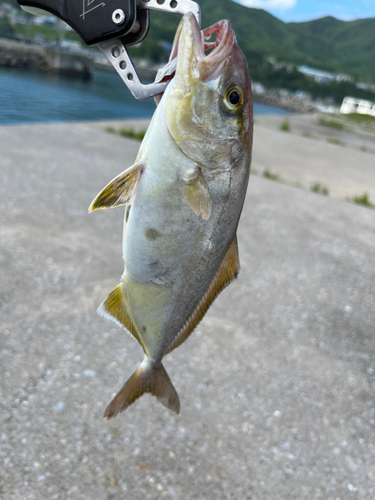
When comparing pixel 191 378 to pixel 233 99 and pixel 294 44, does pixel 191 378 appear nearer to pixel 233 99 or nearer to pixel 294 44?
pixel 233 99

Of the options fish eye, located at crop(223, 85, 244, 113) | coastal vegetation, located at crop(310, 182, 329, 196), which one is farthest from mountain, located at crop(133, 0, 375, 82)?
fish eye, located at crop(223, 85, 244, 113)

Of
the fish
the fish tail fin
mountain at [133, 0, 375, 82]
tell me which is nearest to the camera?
the fish

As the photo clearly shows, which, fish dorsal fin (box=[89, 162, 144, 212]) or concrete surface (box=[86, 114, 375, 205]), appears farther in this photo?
concrete surface (box=[86, 114, 375, 205])

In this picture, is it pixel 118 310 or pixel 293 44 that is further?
pixel 293 44

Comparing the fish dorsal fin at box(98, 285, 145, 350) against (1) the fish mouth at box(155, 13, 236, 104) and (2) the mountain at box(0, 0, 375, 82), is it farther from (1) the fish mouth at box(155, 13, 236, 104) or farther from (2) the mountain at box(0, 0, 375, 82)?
(2) the mountain at box(0, 0, 375, 82)

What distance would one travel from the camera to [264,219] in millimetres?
6613

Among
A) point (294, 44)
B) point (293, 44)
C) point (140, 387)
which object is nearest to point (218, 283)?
point (140, 387)

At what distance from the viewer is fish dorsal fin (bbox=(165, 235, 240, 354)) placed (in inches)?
62.4

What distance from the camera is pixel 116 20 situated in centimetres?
120

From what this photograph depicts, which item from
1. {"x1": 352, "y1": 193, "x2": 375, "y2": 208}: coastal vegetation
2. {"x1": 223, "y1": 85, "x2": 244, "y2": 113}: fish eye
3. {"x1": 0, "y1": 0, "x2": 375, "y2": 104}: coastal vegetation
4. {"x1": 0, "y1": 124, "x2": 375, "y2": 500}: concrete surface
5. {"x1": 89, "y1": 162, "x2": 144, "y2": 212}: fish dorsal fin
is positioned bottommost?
{"x1": 0, "y1": 124, "x2": 375, "y2": 500}: concrete surface

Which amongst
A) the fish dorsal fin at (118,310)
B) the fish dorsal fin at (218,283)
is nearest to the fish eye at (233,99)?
the fish dorsal fin at (218,283)

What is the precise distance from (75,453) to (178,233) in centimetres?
166

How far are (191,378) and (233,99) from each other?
2316 millimetres

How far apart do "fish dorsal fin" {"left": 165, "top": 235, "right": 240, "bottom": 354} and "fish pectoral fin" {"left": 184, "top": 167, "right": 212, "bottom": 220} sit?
23 cm
